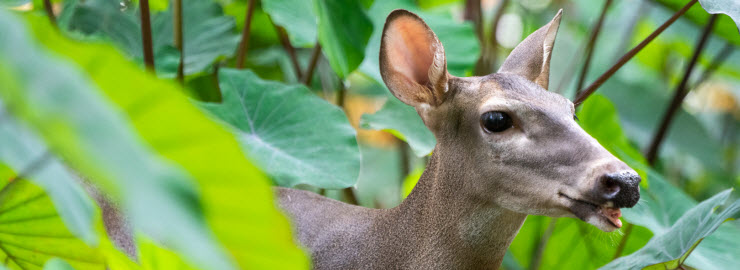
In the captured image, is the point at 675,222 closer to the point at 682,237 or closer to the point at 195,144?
the point at 682,237

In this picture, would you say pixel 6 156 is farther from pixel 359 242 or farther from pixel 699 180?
pixel 699 180

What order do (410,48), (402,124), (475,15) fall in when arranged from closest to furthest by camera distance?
1. (410,48)
2. (402,124)
3. (475,15)

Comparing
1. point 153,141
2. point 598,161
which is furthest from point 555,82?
point 153,141

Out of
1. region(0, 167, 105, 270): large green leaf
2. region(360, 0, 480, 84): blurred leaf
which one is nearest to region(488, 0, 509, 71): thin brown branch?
region(360, 0, 480, 84): blurred leaf

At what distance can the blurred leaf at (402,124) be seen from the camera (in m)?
1.05

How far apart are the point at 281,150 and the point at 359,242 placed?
0.73 ft

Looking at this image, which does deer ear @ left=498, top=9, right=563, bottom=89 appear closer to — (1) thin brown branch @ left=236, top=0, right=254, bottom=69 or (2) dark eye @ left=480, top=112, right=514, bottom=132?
(2) dark eye @ left=480, top=112, right=514, bottom=132

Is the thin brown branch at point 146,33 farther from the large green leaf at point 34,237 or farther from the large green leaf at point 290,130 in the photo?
the large green leaf at point 34,237

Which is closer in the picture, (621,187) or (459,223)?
(621,187)

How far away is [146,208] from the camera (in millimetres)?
227

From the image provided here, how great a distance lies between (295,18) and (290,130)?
0.34 m

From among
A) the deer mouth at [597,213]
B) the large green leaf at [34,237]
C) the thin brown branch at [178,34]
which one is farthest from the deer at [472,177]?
the thin brown branch at [178,34]

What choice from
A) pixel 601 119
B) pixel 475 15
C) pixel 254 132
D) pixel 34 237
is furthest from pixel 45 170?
pixel 475 15

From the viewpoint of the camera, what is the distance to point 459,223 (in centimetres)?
78
